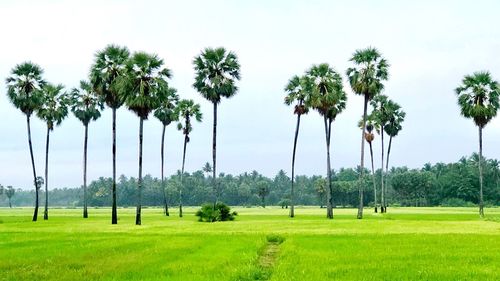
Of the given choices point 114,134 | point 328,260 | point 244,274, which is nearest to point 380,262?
point 328,260

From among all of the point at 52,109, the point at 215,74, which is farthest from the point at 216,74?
the point at 52,109

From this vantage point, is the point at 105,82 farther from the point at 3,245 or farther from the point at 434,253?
→ the point at 434,253

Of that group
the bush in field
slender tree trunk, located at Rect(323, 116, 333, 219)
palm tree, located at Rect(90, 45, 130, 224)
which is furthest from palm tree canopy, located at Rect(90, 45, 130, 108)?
slender tree trunk, located at Rect(323, 116, 333, 219)

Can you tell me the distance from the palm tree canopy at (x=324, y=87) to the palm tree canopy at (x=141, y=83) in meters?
23.6

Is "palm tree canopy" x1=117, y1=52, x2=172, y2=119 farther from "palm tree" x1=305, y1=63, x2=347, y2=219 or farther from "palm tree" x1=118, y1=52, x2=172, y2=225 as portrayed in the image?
"palm tree" x1=305, y1=63, x2=347, y2=219

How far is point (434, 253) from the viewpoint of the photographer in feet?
98.8

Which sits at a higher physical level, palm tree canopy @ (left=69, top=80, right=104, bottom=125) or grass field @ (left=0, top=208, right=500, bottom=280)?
palm tree canopy @ (left=69, top=80, right=104, bottom=125)

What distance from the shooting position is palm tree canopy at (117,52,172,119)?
68625 mm

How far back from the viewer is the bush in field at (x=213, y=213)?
76125 millimetres

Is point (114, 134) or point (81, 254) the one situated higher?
point (114, 134)

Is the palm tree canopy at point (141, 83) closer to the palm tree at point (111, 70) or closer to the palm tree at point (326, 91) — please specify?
the palm tree at point (111, 70)

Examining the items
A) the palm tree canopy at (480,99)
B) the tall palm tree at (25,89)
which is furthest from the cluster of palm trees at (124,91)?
the palm tree canopy at (480,99)

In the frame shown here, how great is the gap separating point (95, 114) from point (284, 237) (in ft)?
195

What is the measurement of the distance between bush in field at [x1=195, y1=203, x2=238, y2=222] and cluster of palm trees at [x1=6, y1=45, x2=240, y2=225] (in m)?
1.66
